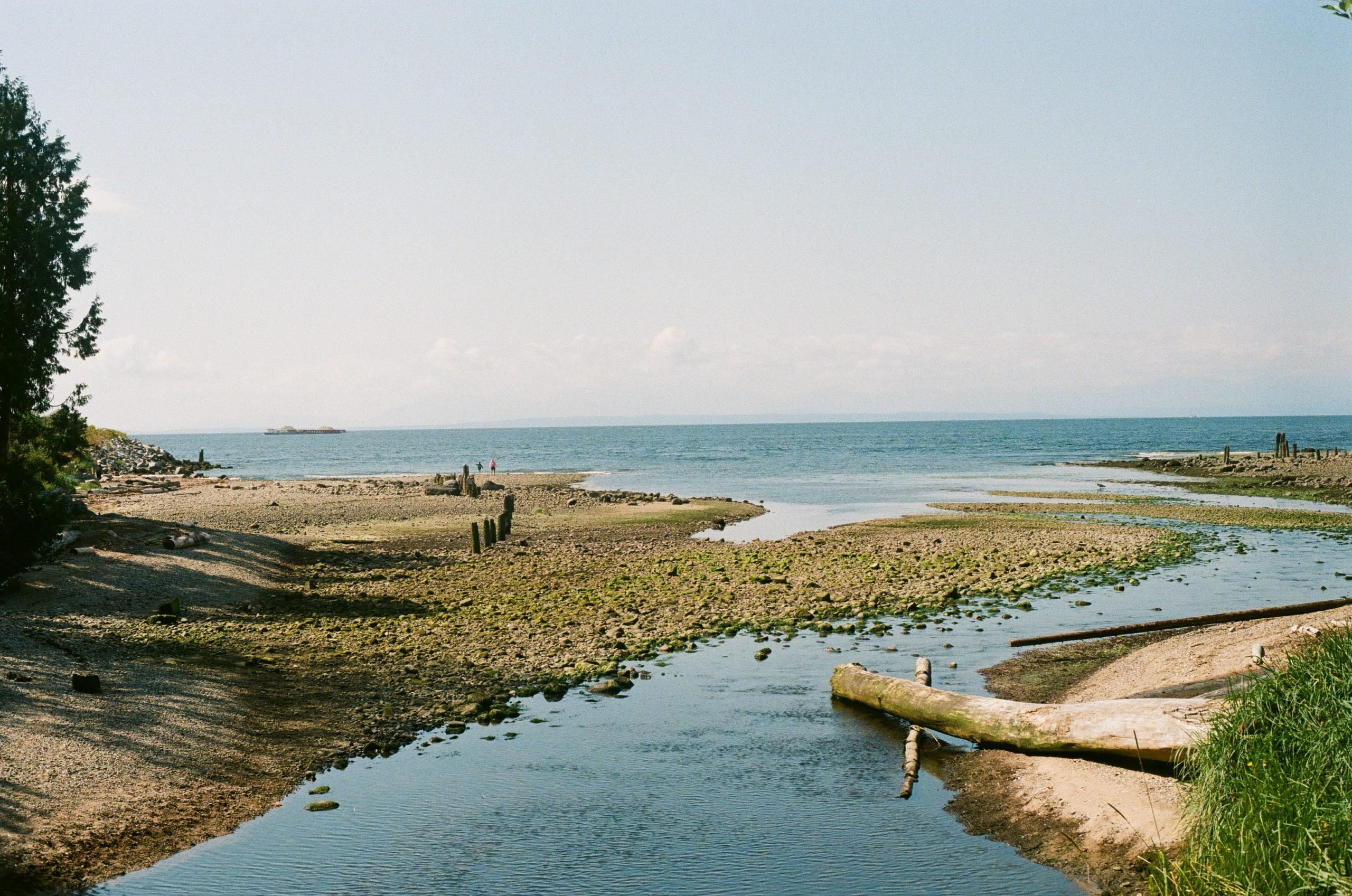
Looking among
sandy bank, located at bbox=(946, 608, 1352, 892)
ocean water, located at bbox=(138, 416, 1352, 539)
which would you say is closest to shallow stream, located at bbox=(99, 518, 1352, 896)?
sandy bank, located at bbox=(946, 608, 1352, 892)

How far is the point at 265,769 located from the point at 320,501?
45.9m

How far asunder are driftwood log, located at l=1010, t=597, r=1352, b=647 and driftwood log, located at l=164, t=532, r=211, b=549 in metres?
22.2

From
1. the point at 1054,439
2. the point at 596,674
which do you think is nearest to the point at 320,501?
the point at 596,674

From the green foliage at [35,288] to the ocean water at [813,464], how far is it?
2357cm

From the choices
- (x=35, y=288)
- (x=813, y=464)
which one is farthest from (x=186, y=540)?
(x=813, y=464)

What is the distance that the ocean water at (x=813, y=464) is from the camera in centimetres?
6003

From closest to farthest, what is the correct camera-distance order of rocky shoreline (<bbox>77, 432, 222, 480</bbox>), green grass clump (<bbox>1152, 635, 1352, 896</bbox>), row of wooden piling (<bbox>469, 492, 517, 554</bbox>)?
green grass clump (<bbox>1152, 635, 1352, 896</bbox>) < row of wooden piling (<bbox>469, 492, 517, 554</bbox>) < rocky shoreline (<bbox>77, 432, 222, 480</bbox>)

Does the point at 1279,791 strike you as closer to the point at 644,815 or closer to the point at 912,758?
the point at 912,758

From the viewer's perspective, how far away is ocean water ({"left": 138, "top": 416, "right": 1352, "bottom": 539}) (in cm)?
6003

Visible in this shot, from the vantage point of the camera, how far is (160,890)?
10.1 m

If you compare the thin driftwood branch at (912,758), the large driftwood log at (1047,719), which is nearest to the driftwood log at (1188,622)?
the thin driftwood branch at (912,758)

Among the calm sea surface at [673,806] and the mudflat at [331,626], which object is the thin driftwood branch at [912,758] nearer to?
the calm sea surface at [673,806]

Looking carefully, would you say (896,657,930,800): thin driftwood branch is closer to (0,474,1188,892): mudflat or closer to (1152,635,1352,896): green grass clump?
(1152,635,1352,896): green grass clump

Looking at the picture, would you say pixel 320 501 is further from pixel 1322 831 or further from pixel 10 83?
pixel 1322 831
